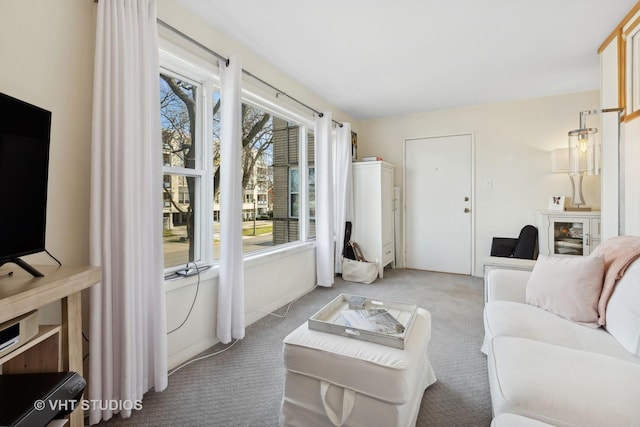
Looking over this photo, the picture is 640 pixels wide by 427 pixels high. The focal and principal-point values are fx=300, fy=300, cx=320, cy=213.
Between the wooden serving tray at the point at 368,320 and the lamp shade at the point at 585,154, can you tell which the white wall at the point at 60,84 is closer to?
the wooden serving tray at the point at 368,320

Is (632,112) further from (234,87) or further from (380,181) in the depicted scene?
(234,87)

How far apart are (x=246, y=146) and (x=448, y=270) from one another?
10.7ft

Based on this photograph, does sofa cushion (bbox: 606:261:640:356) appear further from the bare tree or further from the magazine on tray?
the bare tree

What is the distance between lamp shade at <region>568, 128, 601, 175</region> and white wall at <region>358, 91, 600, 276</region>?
487 mm

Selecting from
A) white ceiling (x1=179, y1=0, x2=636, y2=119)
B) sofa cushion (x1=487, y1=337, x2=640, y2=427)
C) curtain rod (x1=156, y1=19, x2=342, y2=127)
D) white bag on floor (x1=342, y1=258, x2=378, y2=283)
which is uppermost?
white ceiling (x1=179, y1=0, x2=636, y2=119)

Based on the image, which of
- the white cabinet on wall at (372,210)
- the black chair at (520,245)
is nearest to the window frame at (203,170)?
the white cabinet on wall at (372,210)

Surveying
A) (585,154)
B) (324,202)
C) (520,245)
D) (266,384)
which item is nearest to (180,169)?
(266,384)

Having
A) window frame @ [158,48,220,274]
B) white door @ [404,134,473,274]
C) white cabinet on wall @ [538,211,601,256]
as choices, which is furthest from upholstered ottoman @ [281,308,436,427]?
white door @ [404,134,473,274]

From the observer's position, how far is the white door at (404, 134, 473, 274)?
416 cm

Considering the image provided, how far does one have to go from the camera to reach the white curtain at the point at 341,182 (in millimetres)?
3879

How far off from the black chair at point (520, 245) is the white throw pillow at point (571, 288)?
6.40 ft

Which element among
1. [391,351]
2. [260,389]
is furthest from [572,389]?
[260,389]

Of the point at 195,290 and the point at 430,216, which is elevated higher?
the point at 430,216

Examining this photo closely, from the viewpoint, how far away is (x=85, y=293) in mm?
1479
